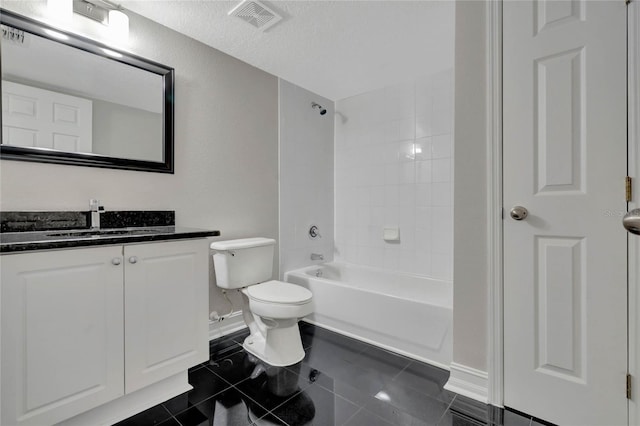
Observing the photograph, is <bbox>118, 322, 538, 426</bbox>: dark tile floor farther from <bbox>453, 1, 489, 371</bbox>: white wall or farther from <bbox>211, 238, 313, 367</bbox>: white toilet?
<bbox>453, 1, 489, 371</bbox>: white wall

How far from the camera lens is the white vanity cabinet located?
1.18 meters

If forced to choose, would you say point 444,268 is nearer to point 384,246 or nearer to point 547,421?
point 384,246

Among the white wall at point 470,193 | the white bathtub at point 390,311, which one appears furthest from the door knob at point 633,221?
the white bathtub at point 390,311

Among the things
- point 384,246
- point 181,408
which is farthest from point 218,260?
point 384,246

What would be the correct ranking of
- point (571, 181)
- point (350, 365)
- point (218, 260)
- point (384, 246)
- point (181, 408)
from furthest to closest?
1. point (384, 246)
2. point (218, 260)
3. point (350, 365)
4. point (181, 408)
5. point (571, 181)

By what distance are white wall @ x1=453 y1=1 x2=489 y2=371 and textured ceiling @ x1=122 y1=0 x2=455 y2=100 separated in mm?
333

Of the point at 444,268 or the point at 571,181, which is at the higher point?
the point at 571,181

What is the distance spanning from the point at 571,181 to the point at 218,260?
2023mm

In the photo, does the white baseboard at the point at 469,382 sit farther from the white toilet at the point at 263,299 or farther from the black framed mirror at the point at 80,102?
the black framed mirror at the point at 80,102

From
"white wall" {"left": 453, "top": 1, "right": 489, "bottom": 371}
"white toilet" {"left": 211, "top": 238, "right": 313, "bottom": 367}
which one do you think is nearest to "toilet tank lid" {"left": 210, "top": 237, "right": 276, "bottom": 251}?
"white toilet" {"left": 211, "top": 238, "right": 313, "bottom": 367}

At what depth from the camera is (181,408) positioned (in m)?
1.57

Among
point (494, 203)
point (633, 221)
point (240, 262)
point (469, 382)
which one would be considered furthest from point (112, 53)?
point (469, 382)

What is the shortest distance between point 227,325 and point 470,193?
1.89 metres

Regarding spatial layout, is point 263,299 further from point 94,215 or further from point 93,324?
point 94,215
